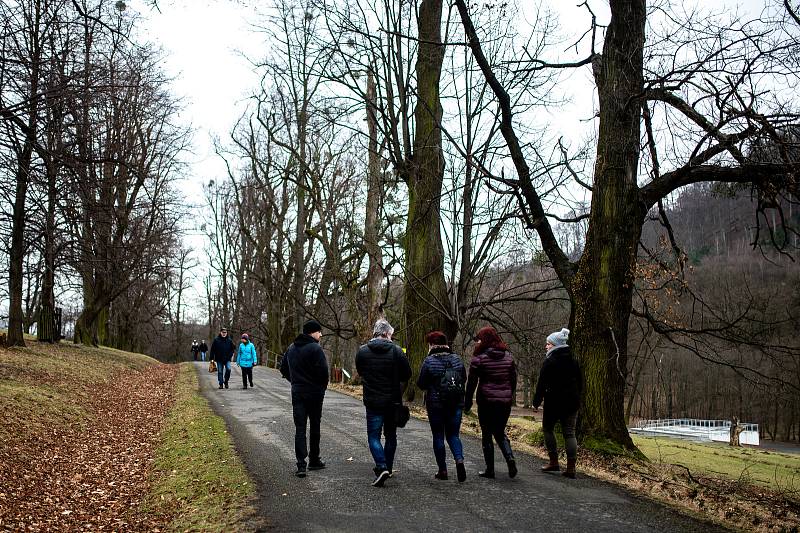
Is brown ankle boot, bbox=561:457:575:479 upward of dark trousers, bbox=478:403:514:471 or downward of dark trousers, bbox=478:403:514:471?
downward

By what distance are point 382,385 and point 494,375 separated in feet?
4.64

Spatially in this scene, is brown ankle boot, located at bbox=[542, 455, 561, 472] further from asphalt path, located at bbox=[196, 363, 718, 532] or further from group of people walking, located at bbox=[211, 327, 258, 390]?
group of people walking, located at bbox=[211, 327, 258, 390]

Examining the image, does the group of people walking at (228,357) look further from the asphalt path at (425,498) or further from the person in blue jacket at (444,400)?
the person in blue jacket at (444,400)

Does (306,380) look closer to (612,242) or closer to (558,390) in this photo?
(558,390)

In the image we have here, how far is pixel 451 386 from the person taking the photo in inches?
322

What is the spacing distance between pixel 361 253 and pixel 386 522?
2151cm

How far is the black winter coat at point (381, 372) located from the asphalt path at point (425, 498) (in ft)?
3.20

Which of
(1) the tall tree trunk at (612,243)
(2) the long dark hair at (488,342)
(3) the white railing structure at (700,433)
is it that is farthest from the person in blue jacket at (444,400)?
(3) the white railing structure at (700,433)

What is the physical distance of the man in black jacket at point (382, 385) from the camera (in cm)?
809

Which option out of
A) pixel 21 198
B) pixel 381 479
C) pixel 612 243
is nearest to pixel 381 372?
pixel 381 479

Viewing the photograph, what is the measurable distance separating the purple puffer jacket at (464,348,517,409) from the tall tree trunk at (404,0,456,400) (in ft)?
28.0

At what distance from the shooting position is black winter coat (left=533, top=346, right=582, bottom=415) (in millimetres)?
8797

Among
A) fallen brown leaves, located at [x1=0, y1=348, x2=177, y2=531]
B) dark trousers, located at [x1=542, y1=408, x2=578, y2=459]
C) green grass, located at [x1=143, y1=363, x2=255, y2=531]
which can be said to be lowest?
fallen brown leaves, located at [x1=0, y1=348, x2=177, y2=531]

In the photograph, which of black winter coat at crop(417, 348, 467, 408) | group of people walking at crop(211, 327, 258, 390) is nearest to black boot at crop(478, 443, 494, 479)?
black winter coat at crop(417, 348, 467, 408)
